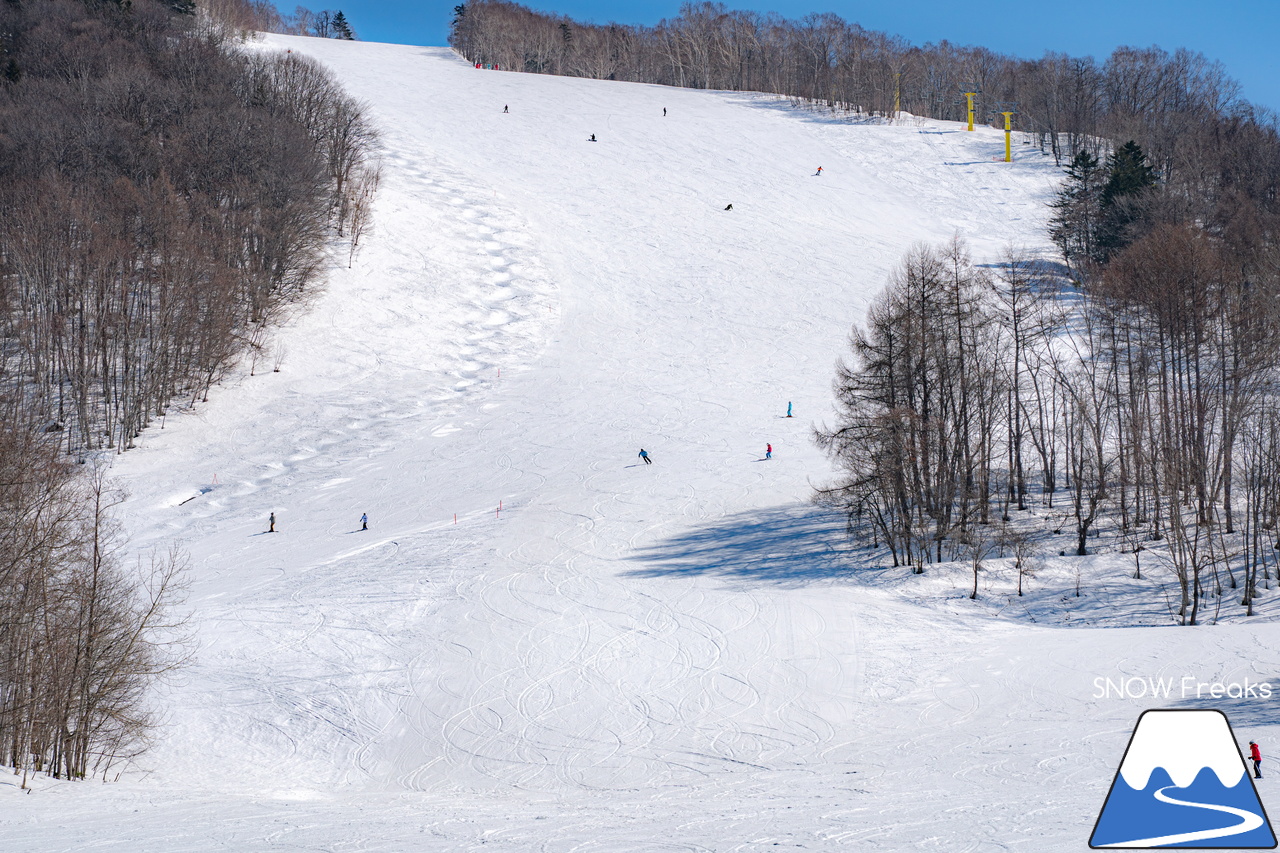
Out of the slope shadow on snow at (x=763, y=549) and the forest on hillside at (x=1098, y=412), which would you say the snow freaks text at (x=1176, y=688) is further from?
the slope shadow on snow at (x=763, y=549)

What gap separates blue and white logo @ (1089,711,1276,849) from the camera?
10.6 metres

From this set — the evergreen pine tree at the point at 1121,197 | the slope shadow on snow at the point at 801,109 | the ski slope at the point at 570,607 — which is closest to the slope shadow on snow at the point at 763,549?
the ski slope at the point at 570,607

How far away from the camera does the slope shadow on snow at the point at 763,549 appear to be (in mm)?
28094

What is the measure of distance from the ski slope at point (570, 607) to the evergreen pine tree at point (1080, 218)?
5.47 metres

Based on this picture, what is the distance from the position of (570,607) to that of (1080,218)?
4786 centimetres

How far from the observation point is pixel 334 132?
2341 inches

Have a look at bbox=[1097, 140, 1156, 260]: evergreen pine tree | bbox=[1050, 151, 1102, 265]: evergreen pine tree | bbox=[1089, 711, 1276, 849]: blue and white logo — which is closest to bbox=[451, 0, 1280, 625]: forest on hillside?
bbox=[1097, 140, 1156, 260]: evergreen pine tree

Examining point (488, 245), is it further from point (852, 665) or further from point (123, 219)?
point (852, 665)

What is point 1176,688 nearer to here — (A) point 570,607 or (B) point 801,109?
(A) point 570,607

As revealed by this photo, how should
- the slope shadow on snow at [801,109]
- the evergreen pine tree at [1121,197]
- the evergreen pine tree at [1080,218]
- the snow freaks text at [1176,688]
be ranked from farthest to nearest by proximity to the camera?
1. the slope shadow on snow at [801,109]
2. the evergreen pine tree at [1080,218]
3. the evergreen pine tree at [1121,197]
4. the snow freaks text at [1176,688]

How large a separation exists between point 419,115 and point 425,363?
142ft

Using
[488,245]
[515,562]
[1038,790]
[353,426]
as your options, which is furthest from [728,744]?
[488,245]

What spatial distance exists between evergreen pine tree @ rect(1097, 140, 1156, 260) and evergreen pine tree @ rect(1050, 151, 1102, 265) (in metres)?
0.71

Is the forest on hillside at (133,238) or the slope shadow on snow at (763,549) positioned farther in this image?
the forest on hillside at (133,238)
